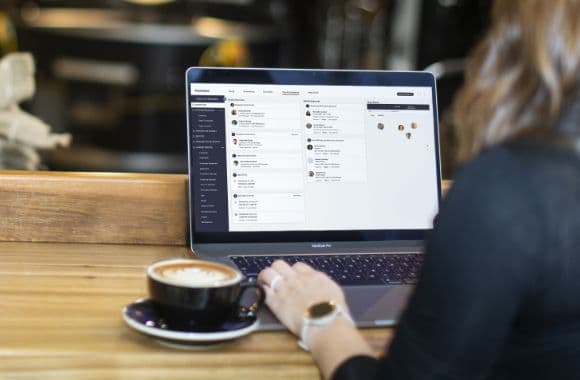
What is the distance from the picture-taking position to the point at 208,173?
53.4 inches

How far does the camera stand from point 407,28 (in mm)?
5844

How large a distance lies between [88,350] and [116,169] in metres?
3.37

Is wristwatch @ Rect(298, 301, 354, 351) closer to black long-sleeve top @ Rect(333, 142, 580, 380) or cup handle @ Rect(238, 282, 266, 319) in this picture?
cup handle @ Rect(238, 282, 266, 319)

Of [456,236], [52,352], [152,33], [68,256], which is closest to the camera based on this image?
[456,236]

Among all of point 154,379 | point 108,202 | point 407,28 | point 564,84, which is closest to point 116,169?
point 407,28

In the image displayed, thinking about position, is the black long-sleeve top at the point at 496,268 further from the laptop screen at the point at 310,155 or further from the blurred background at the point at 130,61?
the blurred background at the point at 130,61

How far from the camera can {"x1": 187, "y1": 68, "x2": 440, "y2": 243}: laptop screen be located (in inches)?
53.4

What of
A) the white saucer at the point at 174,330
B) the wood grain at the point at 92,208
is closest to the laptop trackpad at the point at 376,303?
the white saucer at the point at 174,330

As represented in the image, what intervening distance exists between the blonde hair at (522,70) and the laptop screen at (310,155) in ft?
1.64

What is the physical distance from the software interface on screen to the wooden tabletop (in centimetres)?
22

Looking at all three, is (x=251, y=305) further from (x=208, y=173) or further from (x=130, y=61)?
(x=130, y=61)

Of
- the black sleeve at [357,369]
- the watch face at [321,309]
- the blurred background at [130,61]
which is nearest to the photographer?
the black sleeve at [357,369]

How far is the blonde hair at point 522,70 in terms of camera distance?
0.81m

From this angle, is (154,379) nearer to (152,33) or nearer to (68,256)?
(68,256)
